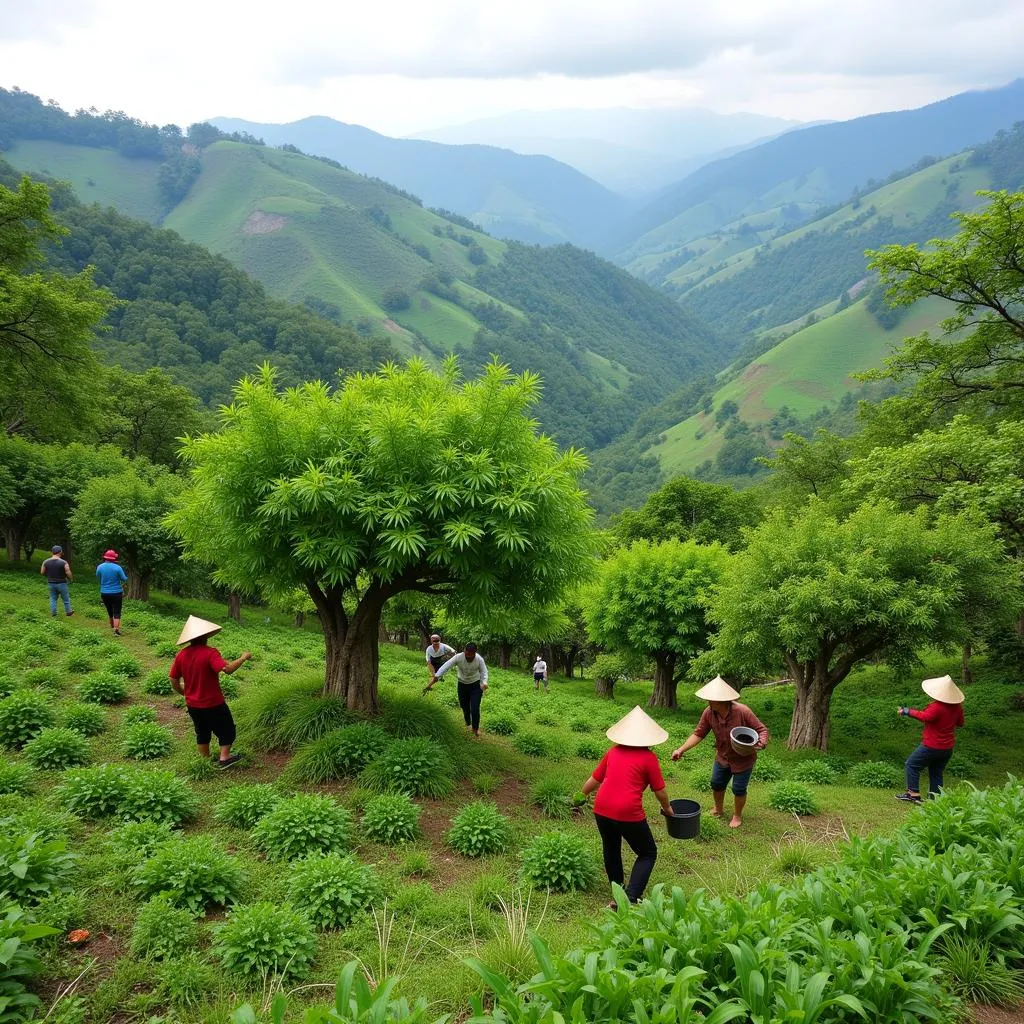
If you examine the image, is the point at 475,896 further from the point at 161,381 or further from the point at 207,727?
the point at 161,381

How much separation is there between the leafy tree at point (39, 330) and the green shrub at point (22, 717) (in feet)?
64.2

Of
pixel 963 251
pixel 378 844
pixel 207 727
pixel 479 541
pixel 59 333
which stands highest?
pixel 963 251

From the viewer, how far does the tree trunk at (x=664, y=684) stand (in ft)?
84.5

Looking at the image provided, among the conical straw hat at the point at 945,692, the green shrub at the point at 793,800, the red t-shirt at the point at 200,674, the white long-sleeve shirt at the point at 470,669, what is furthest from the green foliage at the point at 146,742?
the conical straw hat at the point at 945,692

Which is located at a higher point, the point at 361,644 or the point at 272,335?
the point at 272,335

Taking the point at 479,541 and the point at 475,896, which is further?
the point at 479,541

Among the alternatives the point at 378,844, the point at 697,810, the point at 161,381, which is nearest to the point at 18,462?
the point at 161,381

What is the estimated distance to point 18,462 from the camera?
26484mm

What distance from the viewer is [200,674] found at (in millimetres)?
8352

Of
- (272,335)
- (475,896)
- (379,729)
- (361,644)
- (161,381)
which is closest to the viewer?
(475,896)

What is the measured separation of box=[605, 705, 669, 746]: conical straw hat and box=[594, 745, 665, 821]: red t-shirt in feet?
0.39

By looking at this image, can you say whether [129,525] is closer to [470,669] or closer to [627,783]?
[470,669]

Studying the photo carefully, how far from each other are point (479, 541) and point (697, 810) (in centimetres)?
417

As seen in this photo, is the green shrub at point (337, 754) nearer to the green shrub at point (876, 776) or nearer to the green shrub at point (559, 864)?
the green shrub at point (559, 864)
